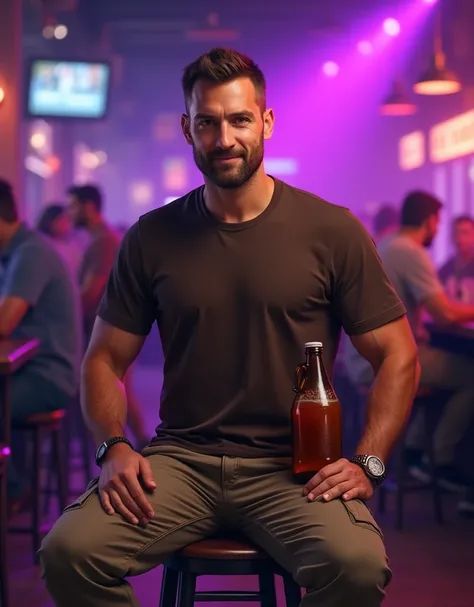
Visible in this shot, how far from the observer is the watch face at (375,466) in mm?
2246

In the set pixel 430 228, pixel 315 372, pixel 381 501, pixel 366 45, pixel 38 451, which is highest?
pixel 366 45

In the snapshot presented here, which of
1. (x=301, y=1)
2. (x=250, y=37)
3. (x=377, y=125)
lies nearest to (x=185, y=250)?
(x=301, y=1)

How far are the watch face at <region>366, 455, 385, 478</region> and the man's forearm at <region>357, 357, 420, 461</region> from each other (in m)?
0.06

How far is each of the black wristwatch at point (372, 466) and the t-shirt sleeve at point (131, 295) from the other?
0.62 metres

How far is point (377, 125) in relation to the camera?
24734 mm

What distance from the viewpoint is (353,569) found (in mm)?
1993

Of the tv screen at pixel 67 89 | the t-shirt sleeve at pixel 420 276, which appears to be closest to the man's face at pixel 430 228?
the t-shirt sleeve at pixel 420 276

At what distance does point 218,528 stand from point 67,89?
7.34m

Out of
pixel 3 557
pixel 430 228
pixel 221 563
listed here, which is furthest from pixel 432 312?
pixel 221 563

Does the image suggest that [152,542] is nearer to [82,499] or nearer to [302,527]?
[82,499]

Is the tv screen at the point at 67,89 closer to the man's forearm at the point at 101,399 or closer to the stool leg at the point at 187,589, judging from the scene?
the man's forearm at the point at 101,399

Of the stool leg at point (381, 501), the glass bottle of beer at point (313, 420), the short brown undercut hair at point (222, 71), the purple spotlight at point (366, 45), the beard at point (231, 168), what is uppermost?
the purple spotlight at point (366, 45)

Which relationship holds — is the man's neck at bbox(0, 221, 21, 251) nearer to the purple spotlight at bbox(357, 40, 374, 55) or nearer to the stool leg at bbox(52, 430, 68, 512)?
the stool leg at bbox(52, 430, 68, 512)

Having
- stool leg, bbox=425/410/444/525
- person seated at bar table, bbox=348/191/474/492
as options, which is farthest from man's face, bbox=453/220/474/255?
stool leg, bbox=425/410/444/525
